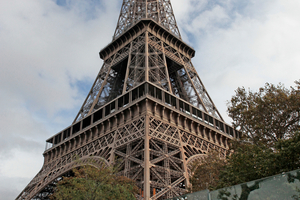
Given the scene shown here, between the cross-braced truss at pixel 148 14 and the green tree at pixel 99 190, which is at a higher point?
the cross-braced truss at pixel 148 14

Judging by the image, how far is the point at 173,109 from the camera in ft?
84.6

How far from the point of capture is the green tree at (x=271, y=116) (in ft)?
53.1

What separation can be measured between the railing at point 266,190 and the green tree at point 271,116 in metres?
7.62

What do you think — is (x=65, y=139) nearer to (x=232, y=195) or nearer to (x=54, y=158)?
(x=54, y=158)

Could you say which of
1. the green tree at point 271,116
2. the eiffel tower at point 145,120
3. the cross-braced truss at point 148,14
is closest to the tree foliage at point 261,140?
the green tree at point 271,116

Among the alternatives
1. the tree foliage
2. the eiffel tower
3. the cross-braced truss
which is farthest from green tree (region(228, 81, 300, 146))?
the cross-braced truss

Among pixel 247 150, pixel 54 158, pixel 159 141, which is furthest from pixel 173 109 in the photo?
pixel 54 158

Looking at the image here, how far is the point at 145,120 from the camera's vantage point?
23234 millimetres

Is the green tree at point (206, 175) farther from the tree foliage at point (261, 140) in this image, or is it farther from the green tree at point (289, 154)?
the green tree at point (289, 154)

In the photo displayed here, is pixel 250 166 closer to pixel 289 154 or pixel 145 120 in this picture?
pixel 289 154

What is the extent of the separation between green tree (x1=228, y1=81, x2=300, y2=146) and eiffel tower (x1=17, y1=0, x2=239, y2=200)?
673 cm

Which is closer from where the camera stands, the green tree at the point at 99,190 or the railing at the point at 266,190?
the railing at the point at 266,190

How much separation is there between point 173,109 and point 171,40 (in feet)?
50.9

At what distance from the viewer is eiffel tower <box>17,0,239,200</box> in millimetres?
21750
